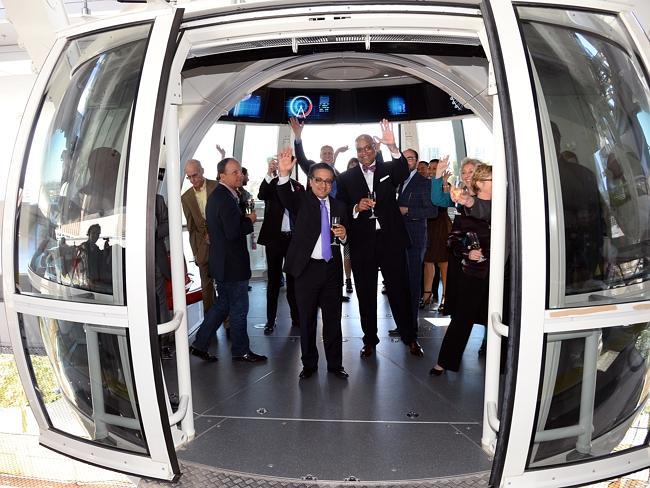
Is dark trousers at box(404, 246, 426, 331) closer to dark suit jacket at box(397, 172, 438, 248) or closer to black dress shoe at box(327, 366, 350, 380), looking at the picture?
dark suit jacket at box(397, 172, 438, 248)

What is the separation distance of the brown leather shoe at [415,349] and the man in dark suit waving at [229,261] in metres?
1.36

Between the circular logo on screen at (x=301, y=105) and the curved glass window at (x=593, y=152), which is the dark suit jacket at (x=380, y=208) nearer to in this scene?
the curved glass window at (x=593, y=152)

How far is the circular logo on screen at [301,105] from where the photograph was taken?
862cm

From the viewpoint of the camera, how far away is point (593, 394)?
7.77ft

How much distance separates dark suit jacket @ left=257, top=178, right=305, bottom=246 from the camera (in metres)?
5.54

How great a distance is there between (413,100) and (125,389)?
7026 mm

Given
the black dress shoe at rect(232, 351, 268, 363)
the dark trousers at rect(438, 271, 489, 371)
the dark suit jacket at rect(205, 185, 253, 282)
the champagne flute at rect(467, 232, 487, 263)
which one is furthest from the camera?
the black dress shoe at rect(232, 351, 268, 363)

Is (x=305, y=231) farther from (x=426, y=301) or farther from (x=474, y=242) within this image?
(x=426, y=301)

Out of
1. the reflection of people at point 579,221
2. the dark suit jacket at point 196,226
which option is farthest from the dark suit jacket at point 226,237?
the reflection of people at point 579,221

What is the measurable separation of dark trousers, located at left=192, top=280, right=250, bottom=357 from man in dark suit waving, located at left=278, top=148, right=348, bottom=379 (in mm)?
643

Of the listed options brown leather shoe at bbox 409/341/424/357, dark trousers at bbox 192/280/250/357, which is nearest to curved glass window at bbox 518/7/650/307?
brown leather shoe at bbox 409/341/424/357

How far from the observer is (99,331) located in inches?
96.0

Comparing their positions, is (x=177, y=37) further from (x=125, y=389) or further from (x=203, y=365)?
(x=203, y=365)

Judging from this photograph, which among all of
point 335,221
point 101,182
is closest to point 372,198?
point 335,221
